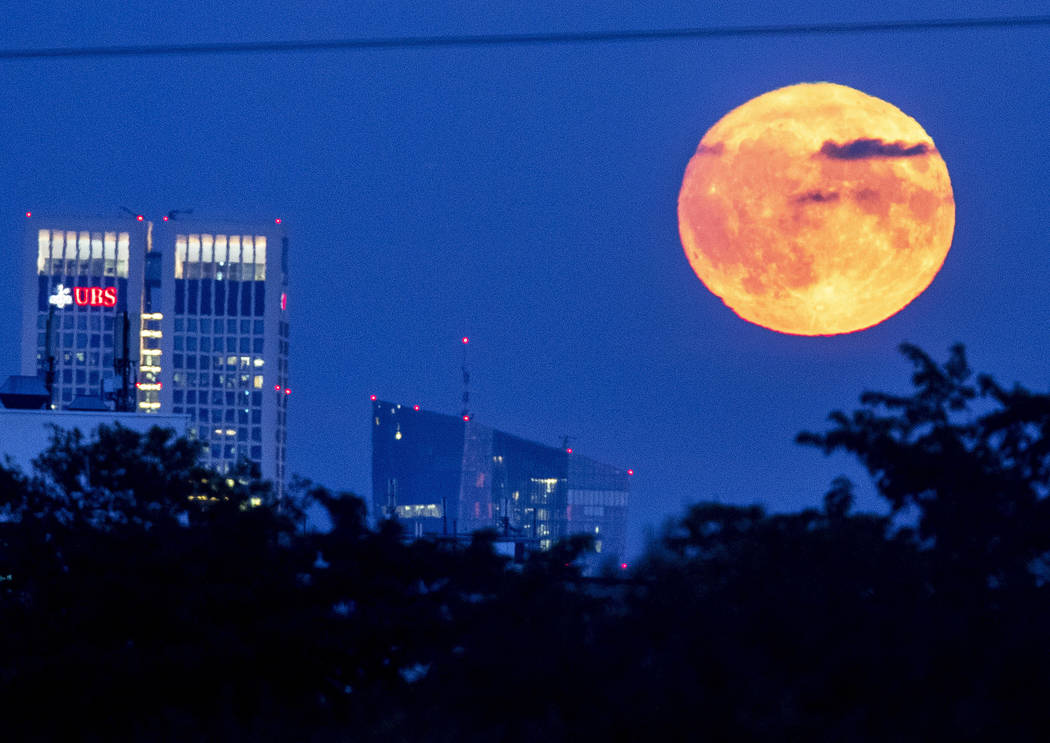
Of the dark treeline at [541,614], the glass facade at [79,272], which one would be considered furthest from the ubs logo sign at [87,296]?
the dark treeline at [541,614]

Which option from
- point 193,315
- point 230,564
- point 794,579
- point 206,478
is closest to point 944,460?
point 794,579

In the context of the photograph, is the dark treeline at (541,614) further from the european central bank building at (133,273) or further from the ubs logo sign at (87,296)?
the ubs logo sign at (87,296)

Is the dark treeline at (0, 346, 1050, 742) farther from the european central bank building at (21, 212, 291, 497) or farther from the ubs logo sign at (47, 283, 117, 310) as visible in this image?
the ubs logo sign at (47, 283, 117, 310)

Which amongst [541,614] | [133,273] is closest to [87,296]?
[133,273]

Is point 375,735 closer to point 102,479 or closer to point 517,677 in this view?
point 517,677

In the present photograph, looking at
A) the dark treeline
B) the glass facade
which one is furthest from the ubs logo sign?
the dark treeline

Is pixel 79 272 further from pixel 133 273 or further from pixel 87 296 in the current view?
pixel 133 273
